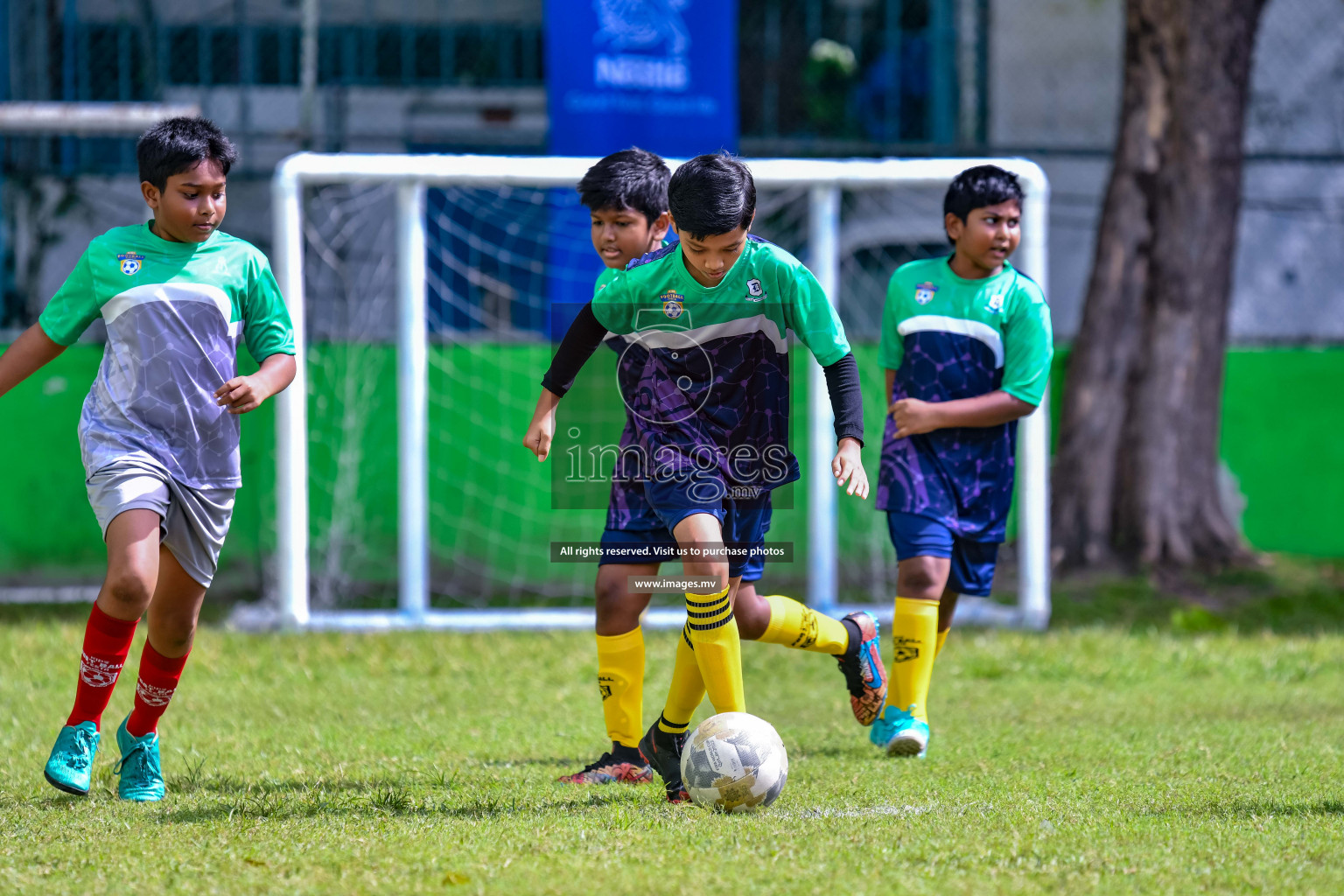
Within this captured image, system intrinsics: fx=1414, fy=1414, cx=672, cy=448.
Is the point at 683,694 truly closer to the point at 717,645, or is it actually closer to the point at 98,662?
the point at 717,645

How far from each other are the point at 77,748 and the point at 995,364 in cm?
279

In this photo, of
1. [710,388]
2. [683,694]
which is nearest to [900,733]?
[683,694]

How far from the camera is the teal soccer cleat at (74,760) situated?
3416 mm

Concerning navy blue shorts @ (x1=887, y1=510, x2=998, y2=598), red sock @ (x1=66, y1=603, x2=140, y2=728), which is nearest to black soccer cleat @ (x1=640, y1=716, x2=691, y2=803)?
navy blue shorts @ (x1=887, y1=510, x2=998, y2=598)

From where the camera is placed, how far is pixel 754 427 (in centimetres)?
361

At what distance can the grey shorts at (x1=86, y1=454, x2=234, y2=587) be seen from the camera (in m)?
3.42

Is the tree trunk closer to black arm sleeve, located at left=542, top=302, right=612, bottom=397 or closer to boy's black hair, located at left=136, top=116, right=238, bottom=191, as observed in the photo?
black arm sleeve, located at left=542, top=302, right=612, bottom=397

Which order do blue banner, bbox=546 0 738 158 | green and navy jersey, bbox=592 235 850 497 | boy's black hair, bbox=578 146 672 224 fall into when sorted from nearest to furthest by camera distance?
1. green and navy jersey, bbox=592 235 850 497
2. boy's black hair, bbox=578 146 672 224
3. blue banner, bbox=546 0 738 158

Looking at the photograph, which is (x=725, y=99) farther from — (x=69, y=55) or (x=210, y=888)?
(x=210, y=888)

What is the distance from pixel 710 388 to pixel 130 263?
4.91ft

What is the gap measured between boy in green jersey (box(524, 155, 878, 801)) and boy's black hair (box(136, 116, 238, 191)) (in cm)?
100

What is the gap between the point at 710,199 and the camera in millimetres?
3289

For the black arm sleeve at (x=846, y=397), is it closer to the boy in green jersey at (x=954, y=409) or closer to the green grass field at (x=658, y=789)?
the boy in green jersey at (x=954, y=409)

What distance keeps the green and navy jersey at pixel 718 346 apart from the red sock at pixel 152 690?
1.36 meters
